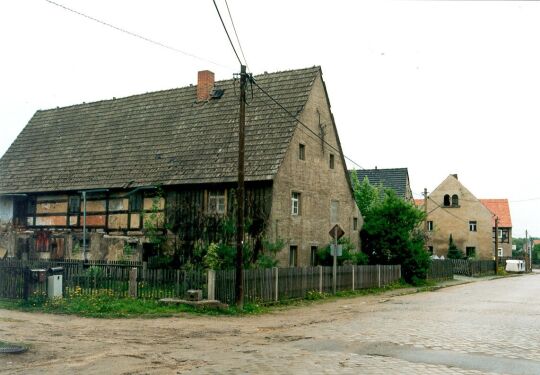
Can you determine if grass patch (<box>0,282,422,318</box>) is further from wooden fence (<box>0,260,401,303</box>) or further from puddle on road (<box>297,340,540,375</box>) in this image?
puddle on road (<box>297,340,540,375</box>)

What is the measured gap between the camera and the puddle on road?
982 cm

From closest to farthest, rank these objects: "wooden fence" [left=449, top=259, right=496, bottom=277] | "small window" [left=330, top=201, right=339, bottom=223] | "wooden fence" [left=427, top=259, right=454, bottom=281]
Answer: "small window" [left=330, top=201, right=339, bottom=223]
"wooden fence" [left=427, top=259, right=454, bottom=281]
"wooden fence" [left=449, top=259, right=496, bottom=277]

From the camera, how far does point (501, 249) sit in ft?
293

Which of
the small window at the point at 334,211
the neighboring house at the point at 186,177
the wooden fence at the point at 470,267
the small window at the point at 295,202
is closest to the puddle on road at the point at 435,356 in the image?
the neighboring house at the point at 186,177

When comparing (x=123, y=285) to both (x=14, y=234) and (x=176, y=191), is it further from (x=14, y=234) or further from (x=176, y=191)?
(x=14, y=234)

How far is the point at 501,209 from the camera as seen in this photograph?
85.9 m

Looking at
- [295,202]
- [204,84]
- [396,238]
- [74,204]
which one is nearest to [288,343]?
[295,202]

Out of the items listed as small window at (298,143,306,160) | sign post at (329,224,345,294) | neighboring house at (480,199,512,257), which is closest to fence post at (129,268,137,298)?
sign post at (329,224,345,294)

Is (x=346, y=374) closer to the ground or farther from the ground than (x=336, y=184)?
closer to the ground

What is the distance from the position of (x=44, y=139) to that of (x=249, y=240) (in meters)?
17.7

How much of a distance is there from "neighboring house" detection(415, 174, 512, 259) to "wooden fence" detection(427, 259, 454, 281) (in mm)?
23699

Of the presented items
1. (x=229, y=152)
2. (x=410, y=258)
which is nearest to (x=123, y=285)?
(x=229, y=152)

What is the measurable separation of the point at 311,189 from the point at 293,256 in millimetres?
3707

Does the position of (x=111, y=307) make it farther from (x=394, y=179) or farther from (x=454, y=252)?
(x=454, y=252)
